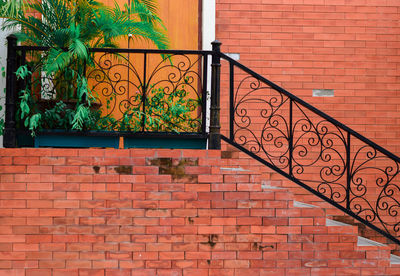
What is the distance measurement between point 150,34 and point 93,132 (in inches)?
49.8

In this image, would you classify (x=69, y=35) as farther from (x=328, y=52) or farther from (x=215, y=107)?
(x=328, y=52)

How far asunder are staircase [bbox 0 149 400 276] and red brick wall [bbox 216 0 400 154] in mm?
1810

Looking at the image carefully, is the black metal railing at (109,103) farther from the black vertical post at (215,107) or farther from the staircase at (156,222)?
the staircase at (156,222)

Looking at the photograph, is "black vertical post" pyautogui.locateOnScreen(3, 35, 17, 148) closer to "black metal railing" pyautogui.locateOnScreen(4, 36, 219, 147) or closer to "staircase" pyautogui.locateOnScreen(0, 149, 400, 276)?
"black metal railing" pyautogui.locateOnScreen(4, 36, 219, 147)

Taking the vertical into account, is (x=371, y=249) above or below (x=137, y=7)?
below

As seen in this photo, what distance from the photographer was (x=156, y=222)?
4539 millimetres

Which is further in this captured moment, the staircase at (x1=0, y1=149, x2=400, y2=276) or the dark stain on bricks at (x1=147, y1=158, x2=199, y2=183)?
the dark stain on bricks at (x1=147, y1=158, x2=199, y2=183)

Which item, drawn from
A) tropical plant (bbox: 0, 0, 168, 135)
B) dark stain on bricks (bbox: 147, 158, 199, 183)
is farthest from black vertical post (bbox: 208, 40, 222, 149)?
tropical plant (bbox: 0, 0, 168, 135)

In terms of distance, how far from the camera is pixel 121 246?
4.50m

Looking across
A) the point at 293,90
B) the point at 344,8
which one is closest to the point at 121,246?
the point at 293,90

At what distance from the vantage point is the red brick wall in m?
6.03

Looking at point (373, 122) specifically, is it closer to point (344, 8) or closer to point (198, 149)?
point (344, 8)

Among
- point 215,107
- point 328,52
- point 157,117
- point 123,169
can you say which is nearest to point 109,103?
point 157,117

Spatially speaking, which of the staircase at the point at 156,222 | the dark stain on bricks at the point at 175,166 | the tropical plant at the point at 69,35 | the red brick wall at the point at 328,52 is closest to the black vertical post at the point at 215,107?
the staircase at the point at 156,222
